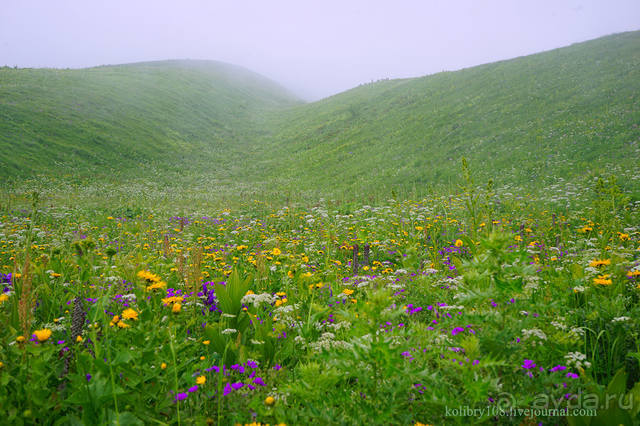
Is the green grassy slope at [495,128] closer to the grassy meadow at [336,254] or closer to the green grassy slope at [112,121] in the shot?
the grassy meadow at [336,254]

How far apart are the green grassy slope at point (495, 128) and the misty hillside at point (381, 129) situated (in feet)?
0.31

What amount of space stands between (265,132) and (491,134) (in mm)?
25693

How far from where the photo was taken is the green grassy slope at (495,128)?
46.8 ft

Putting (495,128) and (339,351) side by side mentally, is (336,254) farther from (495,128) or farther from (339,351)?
(495,128)

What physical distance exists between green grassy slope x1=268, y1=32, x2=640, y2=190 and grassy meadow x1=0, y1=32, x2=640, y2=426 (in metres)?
0.18

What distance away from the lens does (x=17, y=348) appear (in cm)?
196

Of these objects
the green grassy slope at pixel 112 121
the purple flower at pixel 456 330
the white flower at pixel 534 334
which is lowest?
the purple flower at pixel 456 330

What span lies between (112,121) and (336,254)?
28.6 meters

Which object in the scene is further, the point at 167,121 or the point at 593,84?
the point at 167,121

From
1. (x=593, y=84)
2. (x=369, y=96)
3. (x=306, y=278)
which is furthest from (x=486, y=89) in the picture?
(x=306, y=278)

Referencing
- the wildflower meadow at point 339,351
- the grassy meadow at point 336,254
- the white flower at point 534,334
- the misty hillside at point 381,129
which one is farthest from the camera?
the misty hillside at point 381,129

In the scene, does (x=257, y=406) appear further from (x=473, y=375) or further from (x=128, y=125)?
(x=128, y=125)

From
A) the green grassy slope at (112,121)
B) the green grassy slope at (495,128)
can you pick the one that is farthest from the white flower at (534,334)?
the green grassy slope at (112,121)

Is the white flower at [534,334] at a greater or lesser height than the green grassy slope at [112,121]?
lesser
